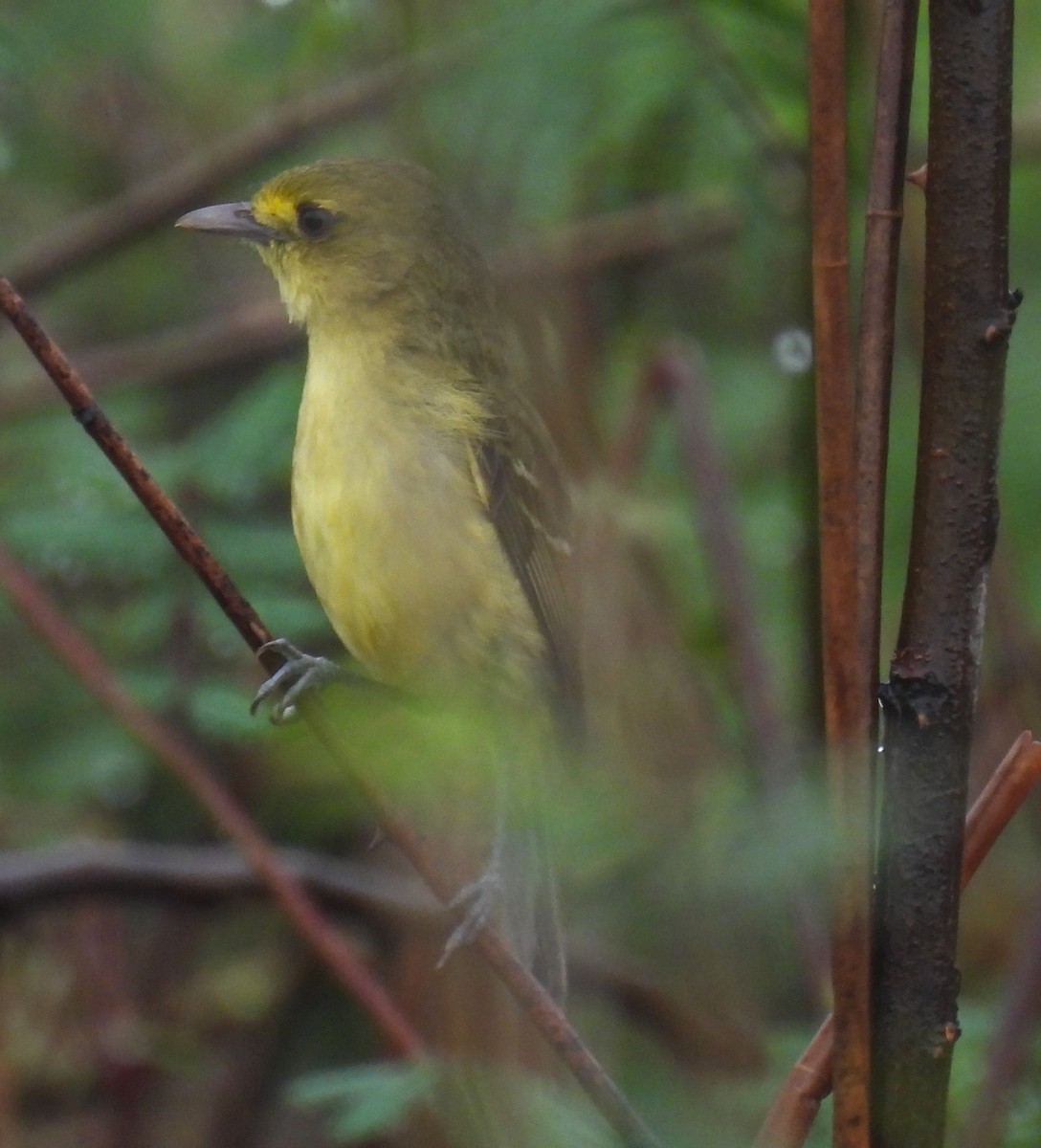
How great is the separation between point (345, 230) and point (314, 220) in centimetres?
7

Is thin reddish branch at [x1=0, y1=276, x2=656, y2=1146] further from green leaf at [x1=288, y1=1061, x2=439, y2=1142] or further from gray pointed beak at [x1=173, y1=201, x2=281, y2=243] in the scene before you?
gray pointed beak at [x1=173, y1=201, x2=281, y2=243]

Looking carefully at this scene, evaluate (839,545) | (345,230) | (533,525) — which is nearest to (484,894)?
(533,525)

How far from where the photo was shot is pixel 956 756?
5.39 feet

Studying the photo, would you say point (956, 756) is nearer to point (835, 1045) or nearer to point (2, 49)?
point (835, 1045)

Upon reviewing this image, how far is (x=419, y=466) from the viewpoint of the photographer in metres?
3.49

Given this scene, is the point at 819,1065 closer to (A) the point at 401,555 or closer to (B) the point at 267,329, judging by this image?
(A) the point at 401,555

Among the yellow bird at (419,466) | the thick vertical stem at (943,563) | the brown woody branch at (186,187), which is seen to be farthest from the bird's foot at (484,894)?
the brown woody branch at (186,187)

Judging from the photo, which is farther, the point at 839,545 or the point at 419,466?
the point at 419,466

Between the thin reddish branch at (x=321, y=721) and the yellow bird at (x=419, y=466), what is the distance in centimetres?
88

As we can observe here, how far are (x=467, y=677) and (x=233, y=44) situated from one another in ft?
7.84

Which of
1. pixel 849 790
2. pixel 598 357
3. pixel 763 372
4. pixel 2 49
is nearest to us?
pixel 849 790

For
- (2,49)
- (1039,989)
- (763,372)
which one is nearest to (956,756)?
(1039,989)

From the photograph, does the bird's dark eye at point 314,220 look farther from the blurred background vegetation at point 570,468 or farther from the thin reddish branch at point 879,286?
the thin reddish branch at point 879,286

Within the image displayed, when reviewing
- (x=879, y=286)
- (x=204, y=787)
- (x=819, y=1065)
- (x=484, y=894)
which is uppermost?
(x=879, y=286)
